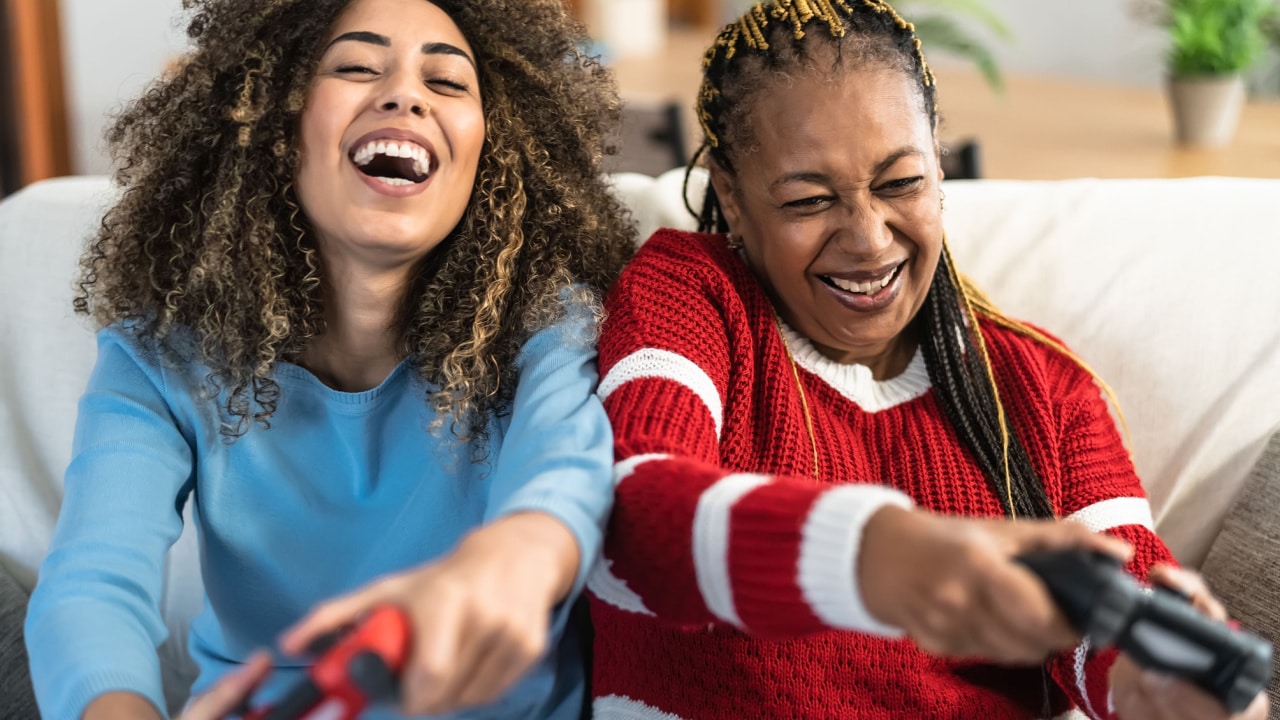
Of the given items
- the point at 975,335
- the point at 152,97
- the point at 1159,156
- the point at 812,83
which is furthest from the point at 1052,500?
the point at 1159,156

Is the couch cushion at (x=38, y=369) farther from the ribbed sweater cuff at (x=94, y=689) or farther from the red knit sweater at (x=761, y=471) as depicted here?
the red knit sweater at (x=761, y=471)

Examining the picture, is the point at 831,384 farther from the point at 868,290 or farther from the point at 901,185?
the point at 901,185

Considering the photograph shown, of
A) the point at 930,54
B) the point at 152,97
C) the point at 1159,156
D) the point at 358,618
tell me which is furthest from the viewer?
the point at 930,54

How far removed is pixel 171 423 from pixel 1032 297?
1.03 metres

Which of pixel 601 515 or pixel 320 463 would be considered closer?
pixel 601 515

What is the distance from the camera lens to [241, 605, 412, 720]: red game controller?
0.71m

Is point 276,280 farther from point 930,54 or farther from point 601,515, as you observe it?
point 930,54

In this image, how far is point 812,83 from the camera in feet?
3.94

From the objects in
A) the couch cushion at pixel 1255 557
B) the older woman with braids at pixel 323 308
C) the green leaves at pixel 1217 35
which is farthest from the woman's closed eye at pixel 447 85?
the green leaves at pixel 1217 35

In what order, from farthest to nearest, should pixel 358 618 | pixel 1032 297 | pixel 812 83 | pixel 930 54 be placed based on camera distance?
pixel 930 54, pixel 1032 297, pixel 812 83, pixel 358 618

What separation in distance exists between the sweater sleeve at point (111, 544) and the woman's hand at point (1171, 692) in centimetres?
84

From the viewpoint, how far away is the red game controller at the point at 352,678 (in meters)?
0.71

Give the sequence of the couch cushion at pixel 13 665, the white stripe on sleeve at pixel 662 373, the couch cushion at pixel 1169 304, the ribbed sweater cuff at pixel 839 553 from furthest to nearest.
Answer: the couch cushion at pixel 1169 304, the couch cushion at pixel 13 665, the white stripe on sleeve at pixel 662 373, the ribbed sweater cuff at pixel 839 553

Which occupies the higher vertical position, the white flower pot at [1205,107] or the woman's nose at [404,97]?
the woman's nose at [404,97]
